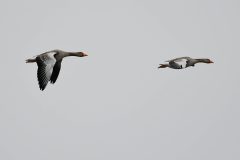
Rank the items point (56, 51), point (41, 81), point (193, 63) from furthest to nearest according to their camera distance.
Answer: point (193, 63) < point (56, 51) < point (41, 81)

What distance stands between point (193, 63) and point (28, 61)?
937cm

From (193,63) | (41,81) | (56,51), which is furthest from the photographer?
(193,63)

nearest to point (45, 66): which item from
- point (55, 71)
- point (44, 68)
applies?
point (44, 68)

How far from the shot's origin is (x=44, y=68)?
34.4m

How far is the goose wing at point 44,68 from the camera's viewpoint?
112ft

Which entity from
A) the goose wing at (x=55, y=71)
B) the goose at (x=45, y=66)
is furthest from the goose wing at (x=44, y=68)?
the goose wing at (x=55, y=71)

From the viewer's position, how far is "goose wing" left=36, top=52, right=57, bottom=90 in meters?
34.2

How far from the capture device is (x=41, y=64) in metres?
34.5

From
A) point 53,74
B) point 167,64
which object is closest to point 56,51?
point 53,74

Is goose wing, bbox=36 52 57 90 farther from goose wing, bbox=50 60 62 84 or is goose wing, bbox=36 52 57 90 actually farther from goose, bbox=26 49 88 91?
goose wing, bbox=50 60 62 84

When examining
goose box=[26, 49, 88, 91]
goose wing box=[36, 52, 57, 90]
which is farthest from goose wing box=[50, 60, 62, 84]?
goose wing box=[36, 52, 57, 90]

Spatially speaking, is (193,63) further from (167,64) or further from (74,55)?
(74,55)

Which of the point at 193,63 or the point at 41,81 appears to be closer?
the point at 41,81

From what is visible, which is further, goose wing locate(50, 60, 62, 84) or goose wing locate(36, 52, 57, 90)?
goose wing locate(50, 60, 62, 84)
